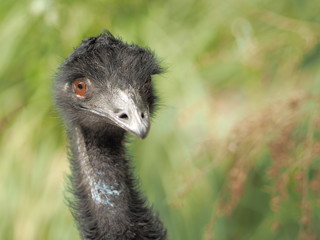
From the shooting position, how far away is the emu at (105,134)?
162 cm

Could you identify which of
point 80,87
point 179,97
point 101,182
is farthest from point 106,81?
point 179,97

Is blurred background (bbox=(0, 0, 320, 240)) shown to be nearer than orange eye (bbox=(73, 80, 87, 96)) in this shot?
No

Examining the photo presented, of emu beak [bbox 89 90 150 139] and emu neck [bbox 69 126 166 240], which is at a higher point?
emu beak [bbox 89 90 150 139]

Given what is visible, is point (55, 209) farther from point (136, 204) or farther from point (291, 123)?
point (136, 204)

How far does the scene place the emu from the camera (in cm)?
162

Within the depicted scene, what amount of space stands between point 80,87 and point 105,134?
126 mm

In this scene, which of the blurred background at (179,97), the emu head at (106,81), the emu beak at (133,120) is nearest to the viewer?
the emu beak at (133,120)

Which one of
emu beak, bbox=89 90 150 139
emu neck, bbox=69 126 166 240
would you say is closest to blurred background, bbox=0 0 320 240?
emu neck, bbox=69 126 166 240

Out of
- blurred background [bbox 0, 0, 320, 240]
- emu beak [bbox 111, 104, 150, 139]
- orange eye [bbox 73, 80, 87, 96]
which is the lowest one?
emu beak [bbox 111, 104, 150, 139]

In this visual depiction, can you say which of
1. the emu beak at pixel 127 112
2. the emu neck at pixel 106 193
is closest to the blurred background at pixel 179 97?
the emu neck at pixel 106 193

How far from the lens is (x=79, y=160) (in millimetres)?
1714

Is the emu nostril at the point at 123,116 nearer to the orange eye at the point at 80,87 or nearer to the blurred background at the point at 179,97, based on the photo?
the orange eye at the point at 80,87

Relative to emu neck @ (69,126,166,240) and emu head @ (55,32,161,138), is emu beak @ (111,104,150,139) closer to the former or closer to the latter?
emu head @ (55,32,161,138)

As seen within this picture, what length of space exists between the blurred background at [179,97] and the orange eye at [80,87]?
1.09 metres
